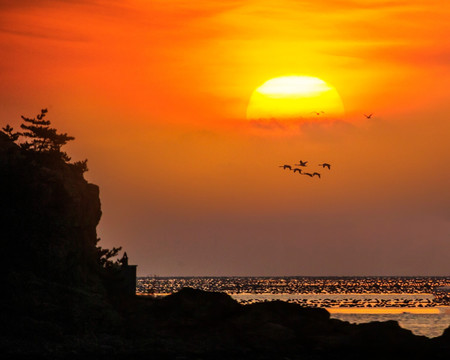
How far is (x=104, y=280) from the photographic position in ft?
250

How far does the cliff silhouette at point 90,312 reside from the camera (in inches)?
2457

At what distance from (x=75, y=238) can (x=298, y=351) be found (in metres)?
18.6

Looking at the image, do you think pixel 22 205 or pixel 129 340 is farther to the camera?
pixel 22 205

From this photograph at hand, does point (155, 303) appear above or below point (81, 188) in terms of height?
below

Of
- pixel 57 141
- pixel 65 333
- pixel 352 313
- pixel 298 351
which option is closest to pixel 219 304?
pixel 298 351

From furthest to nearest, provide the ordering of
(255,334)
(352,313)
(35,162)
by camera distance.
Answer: (352,313)
(35,162)
(255,334)

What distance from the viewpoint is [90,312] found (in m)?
66.8

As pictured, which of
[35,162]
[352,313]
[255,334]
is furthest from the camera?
[352,313]

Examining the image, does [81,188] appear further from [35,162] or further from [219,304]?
[219,304]

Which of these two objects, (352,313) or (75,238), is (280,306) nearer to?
(75,238)

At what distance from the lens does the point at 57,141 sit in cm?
7700

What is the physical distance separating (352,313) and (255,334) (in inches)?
2703

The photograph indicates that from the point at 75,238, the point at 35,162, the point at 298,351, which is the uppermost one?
the point at 35,162

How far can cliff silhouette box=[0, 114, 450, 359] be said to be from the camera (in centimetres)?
6241
